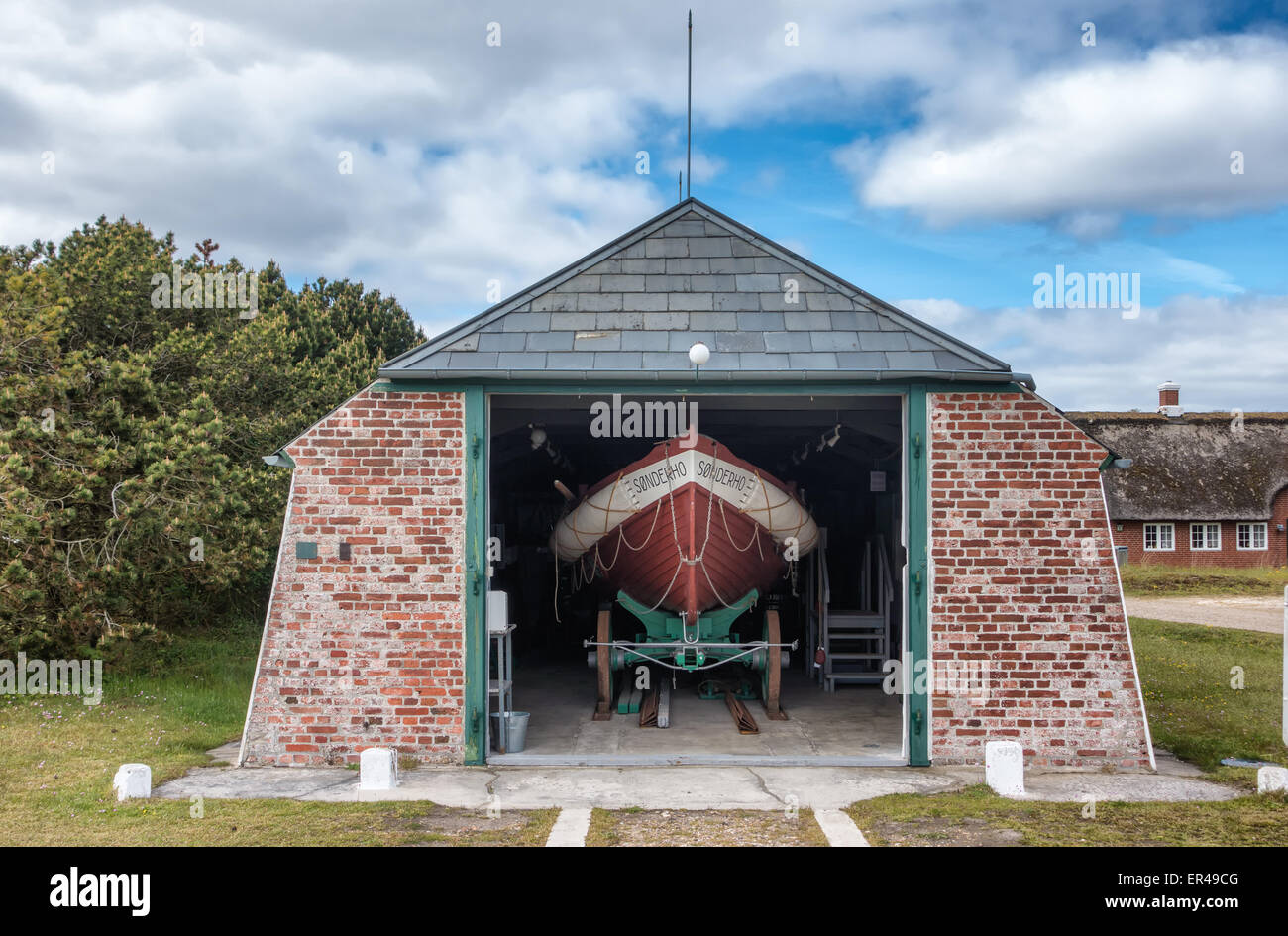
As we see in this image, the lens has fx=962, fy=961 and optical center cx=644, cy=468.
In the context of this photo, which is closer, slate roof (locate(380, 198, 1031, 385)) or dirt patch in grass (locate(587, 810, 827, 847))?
dirt patch in grass (locate(587, 810, 827, 847))

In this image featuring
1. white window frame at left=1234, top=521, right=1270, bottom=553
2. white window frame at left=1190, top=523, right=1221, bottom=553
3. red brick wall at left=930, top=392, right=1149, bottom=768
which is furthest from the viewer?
white window frame at left=1234, top=521, right=1270, bottom=553

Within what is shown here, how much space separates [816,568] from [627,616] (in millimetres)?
3212

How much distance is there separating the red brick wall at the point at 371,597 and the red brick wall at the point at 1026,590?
12.6 feet

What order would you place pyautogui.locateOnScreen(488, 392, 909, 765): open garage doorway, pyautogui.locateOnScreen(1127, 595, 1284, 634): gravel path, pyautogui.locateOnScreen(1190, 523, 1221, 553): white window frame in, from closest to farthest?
pyautogui.locateOnScreen(488, 392, 909, 765): open garage doorway
pyautogui.locateOnScreen(1127, 595, 1284, 634): gravel path
pyautogui.locateOnScreen(1190, 523, 1221, 553): white window frame

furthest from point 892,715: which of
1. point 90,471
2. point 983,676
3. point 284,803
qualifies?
point 90,471

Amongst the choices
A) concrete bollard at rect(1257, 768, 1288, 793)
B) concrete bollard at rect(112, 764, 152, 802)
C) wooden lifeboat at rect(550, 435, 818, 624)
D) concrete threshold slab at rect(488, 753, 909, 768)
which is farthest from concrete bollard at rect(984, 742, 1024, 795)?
concrete bollard at rect(112, 764, 152, 802)

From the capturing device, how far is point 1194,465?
32.3 m

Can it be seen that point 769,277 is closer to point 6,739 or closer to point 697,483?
point 697,483

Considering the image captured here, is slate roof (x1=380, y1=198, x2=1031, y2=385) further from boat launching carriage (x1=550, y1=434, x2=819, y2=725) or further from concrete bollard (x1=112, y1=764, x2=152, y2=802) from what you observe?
concrete bollard (x1=112, y1=764, x2=152, y2=802)

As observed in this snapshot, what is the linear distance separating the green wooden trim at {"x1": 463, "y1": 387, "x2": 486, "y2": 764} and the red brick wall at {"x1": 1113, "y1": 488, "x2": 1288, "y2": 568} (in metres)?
28.6

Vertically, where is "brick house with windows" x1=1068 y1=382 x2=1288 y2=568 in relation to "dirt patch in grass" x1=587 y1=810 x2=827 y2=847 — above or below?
above

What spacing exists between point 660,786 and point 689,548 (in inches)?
106

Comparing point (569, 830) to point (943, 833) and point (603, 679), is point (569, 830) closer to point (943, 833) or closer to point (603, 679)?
point (943, 833)

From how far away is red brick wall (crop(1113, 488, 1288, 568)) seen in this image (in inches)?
1228
